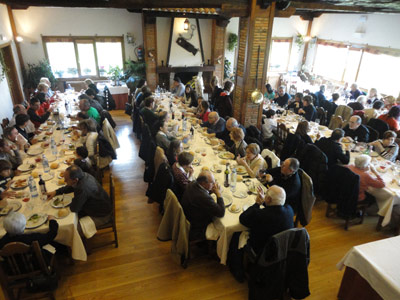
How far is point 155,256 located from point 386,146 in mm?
4760

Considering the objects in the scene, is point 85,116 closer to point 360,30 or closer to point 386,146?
point 386,146

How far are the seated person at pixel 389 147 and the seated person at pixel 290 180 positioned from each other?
8.23ft

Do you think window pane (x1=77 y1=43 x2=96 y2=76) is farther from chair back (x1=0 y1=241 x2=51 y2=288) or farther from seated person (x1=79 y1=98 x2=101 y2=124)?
chair back (x1=0 y1=241 x2=51 y2=288)

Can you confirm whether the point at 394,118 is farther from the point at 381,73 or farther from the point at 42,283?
the point at 42,283

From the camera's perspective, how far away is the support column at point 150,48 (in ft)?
35.7

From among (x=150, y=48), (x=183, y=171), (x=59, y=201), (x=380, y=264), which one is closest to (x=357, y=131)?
(x=380, y=264)

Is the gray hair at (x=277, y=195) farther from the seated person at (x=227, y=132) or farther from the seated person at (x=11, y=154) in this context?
the seated person at (x=11, y=154)

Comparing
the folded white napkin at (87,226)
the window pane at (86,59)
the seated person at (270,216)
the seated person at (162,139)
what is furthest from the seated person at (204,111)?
the window pane at (86,59)

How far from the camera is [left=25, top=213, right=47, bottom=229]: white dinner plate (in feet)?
11.4

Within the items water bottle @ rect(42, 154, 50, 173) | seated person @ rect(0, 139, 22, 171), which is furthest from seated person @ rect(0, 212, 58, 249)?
seated person @ rect(0, 139, 22, 171)

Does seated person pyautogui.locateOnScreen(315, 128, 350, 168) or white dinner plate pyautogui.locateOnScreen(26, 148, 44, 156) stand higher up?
seated person pyautogui.locateOnScreen(315, 128, 350, 168)

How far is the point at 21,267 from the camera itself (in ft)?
10.9

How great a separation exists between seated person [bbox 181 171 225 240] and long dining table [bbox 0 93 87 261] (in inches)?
57.9

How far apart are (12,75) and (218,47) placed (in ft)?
25.7
